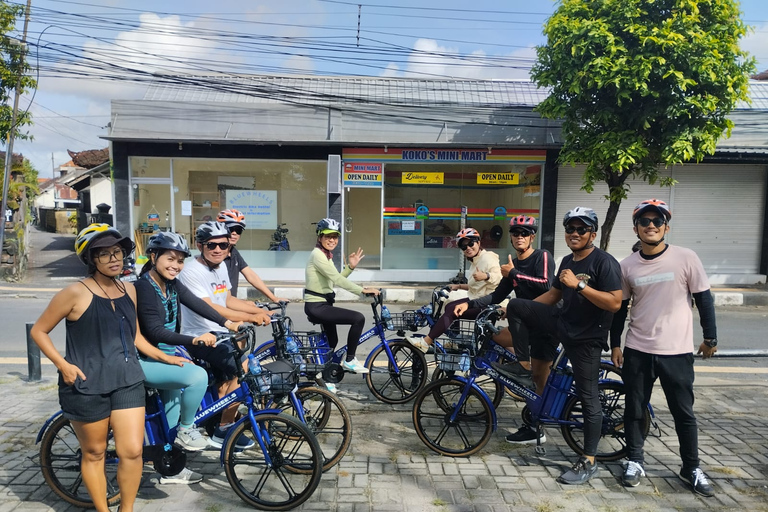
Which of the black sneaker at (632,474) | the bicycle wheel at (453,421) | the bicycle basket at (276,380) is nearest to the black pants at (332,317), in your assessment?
the bicycle wheel at (453,421)

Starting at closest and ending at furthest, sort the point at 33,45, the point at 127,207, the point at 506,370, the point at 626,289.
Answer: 1. the point at 626,289
2. the point at 506,370
3. the point at 33,45
4. the point at 127,207

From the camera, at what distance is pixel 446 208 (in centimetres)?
1405

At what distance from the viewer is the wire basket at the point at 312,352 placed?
13.0ft

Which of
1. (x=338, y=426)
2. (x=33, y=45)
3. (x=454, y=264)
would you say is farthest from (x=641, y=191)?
(x=33, y=45)

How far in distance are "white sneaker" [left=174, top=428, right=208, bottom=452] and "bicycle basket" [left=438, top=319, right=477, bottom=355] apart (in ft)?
6.85

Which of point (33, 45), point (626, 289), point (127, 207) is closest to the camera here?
point (626, 289)

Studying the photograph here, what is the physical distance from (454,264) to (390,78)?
635cm

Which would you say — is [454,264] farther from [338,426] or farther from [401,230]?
[338,426]

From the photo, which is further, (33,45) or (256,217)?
(256,217)

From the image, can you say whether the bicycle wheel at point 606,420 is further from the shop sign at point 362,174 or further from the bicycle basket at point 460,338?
the shop sign at point 362,174

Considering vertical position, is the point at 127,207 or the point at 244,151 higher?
the point at 244,151

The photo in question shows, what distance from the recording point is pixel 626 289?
3.70 meters

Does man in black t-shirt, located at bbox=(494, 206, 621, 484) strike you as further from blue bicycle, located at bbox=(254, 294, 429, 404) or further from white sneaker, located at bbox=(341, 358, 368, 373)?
white sneaker, located at bbox=(341, 358, 368, 373)

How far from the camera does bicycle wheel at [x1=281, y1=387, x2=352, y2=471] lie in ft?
12.5
